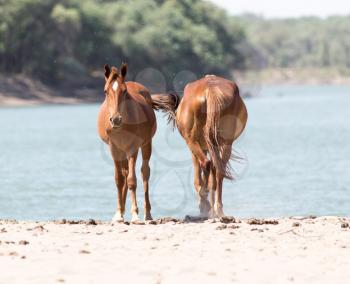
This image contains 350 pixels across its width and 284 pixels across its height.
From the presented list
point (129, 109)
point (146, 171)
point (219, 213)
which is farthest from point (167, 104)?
point (219, 213)

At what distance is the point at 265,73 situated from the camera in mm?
191250

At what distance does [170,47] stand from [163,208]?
3088 inches

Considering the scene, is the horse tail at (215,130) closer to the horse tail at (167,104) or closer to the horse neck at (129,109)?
the horse neck at (129,109)

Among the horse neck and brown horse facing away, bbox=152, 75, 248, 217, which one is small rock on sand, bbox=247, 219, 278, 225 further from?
the horse neck

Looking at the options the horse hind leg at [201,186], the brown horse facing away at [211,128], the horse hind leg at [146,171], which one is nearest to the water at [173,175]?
the horse hind leg at [201,186]

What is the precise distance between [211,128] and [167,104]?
1636 millimetres

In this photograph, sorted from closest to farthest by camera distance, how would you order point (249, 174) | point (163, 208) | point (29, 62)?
1. point (163, 208)
2. point (249, 174)
3. point (29, 62)

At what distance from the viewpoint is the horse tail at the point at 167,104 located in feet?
42.7

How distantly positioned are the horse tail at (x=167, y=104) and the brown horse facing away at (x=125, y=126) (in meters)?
0.46

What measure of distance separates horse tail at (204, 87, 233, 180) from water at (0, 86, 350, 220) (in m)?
2.12

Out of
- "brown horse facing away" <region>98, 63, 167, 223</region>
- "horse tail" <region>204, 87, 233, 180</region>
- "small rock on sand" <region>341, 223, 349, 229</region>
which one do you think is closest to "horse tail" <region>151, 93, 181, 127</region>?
"brown horse facing away" <region>98, 63, 167, 223</region>

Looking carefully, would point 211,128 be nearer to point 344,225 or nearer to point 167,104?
point 167,104

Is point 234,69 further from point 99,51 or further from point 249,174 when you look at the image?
point 249,174

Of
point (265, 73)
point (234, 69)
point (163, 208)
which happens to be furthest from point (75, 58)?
point (265, 73)
